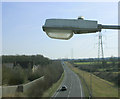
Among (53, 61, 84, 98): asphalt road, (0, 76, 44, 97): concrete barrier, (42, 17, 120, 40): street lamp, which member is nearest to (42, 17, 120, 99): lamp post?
(42, 17, 120, 40): street lamp

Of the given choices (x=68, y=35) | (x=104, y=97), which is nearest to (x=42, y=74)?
(x=104, y=97)

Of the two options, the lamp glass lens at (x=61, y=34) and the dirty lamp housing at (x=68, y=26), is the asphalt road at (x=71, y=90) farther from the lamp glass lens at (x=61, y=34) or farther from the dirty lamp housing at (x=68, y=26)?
the dirty lamp housing at (x=68, y=26)

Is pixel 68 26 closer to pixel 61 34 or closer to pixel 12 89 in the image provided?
pixel 61 34

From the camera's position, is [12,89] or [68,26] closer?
[68,26]

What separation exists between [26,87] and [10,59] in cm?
1495

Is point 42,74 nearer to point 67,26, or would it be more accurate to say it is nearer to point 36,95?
point 36,95

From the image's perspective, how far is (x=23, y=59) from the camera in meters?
42.9

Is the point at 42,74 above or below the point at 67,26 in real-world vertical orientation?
below

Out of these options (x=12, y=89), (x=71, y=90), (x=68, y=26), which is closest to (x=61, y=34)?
(x=68, y=26)

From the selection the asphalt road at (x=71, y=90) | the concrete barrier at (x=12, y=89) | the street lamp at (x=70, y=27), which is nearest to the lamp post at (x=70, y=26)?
the street lamp at (x=70, y=27)

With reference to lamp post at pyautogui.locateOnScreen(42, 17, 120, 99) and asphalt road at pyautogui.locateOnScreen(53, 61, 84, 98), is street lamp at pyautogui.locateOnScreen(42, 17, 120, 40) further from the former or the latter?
asphalt road at pyautogui.locateOnScreen(53, 61, 84, 98)

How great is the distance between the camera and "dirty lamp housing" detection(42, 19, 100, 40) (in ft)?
8.72

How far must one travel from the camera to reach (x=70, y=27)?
2.68m

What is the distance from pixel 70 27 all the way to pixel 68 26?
0.09 feet
